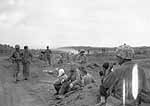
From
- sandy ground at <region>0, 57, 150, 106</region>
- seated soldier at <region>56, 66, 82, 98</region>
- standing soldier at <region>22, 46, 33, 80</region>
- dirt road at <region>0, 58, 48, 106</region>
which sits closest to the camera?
sandy ground at <region>0, 57, 150, 106</region>

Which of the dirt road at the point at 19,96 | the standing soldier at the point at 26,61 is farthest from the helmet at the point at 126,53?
the standing soldier at the point at 26,61

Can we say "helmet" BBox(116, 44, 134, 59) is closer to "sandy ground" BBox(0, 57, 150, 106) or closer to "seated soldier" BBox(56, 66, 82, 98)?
"sandy ground" BBox(0, 57, 150, 106)

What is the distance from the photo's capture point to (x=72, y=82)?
33.1 ft

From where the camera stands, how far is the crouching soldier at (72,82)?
10060mm

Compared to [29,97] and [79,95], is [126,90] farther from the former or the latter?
[29,97]

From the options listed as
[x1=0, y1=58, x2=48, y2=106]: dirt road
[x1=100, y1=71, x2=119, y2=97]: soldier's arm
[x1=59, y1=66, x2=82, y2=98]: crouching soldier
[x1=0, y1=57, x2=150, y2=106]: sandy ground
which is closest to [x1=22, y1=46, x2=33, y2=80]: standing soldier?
[x1=0, y1=58, x2=48, y2=106]: dirt road

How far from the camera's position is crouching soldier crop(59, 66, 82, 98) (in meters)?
10.1

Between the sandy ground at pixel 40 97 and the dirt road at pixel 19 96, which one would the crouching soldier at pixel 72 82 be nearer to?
the sandy ground at pixel 40 97

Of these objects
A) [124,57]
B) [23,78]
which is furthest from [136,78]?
[23,78]

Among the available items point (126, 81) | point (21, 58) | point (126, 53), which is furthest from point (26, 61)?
point (126, 81)

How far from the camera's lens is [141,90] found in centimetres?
411

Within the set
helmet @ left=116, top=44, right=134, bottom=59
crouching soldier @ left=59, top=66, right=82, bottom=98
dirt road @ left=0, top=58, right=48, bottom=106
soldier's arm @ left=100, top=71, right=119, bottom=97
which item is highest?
helmet @ left=116, top=44, right=134, bottom=59

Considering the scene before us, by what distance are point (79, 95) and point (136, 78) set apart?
520cm

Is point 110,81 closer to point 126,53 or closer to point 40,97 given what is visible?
point 126,53
